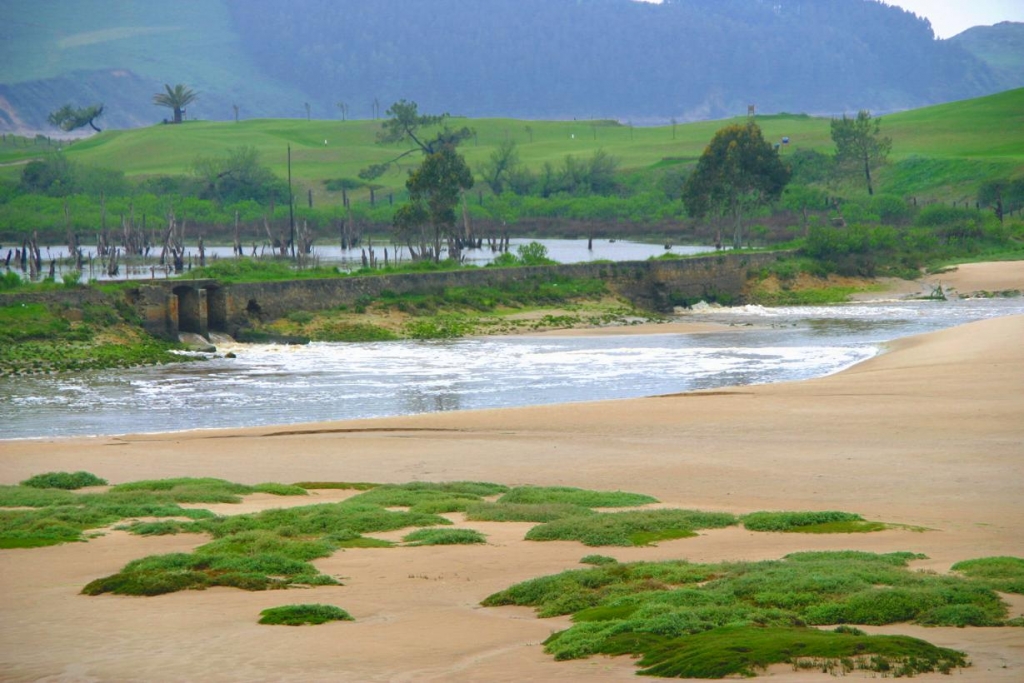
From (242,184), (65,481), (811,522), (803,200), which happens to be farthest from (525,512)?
(242,184)

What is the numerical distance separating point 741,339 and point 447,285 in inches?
444

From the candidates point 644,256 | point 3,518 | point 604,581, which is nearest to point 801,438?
point 604,581

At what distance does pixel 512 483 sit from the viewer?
20.7 m

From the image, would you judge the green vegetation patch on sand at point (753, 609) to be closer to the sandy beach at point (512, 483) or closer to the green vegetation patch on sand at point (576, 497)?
the sandy beach at point (512, 483)

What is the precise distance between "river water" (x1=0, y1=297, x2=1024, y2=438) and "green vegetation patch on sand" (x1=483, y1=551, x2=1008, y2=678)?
15.9 m

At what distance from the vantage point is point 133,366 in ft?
128

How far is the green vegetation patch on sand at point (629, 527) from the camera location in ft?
52.3

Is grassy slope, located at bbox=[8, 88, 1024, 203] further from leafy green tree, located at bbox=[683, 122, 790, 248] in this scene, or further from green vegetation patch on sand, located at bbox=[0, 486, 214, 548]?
green vegetation patch on sand, located at bbox=[0, 486, 214, 548]

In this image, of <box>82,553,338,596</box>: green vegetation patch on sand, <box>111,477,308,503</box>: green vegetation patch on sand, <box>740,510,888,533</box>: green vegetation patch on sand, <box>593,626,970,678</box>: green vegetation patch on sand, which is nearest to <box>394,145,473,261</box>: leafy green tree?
<box>111,477,308,503</box>: green vegetation patch on sand

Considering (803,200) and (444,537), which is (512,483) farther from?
(803,200)

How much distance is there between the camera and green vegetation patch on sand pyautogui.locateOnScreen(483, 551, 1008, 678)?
1055 centimetres

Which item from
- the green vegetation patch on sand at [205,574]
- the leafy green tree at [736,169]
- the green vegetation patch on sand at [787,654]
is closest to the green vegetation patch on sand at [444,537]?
the green vegetation patch on sand at [205,574]

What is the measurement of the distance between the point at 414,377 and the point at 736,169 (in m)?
38.1

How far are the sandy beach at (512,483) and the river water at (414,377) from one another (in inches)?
102
